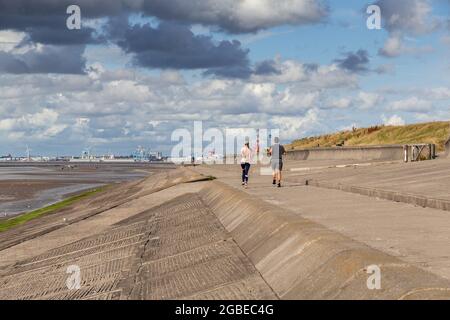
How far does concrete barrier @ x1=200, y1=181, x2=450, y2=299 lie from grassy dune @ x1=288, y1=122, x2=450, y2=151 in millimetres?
36905

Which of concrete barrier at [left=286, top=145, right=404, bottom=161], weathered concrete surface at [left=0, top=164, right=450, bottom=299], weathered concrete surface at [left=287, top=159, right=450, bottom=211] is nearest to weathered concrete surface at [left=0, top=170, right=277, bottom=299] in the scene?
weathered concrete surface at [left=0, top=164, right=450, bottom=299]

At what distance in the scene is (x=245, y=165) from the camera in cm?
2759

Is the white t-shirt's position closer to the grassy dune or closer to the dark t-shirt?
the dark t-shirt

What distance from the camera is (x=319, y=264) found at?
32.7 ft

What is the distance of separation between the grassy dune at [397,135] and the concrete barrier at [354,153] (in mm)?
5434

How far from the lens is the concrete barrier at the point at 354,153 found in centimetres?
4199

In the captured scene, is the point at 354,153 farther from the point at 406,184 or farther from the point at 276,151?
the point at 406,184

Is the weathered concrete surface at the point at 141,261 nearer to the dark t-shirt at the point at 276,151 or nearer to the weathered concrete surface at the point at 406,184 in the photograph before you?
the dark t-shirt at the point at 276,151

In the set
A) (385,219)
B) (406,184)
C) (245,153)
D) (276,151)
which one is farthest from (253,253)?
(245,153)

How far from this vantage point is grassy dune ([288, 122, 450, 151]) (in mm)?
55053

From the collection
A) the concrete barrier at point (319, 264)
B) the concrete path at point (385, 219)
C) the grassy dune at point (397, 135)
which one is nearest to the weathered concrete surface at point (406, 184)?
the concrete path at point (385, 219)
